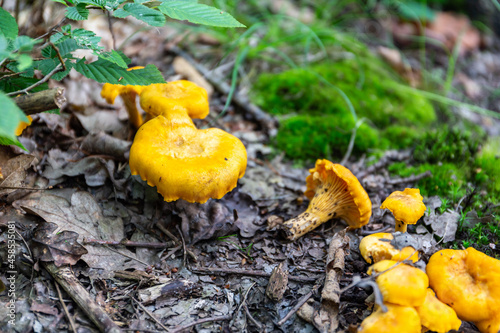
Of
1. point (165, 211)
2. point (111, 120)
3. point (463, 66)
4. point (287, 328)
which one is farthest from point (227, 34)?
point (463, 66)

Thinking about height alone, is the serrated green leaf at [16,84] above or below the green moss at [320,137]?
above

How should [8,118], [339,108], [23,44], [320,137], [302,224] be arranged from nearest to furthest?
1. [8,118]
2. [23,44]
3. [302,224]
4. [320,137]
5. [339,108]

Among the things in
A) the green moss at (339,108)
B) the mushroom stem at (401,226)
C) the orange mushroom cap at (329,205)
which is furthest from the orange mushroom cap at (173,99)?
the mushroom stem at (401,226)

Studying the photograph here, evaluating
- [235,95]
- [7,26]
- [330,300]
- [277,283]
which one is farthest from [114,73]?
[235,95]

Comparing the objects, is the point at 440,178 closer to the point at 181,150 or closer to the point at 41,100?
the point at 181,150

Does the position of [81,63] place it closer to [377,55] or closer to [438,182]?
[438,182]

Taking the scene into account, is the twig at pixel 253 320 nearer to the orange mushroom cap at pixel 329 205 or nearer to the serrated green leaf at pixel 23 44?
the orange mushroom cap at pixel 329 205
